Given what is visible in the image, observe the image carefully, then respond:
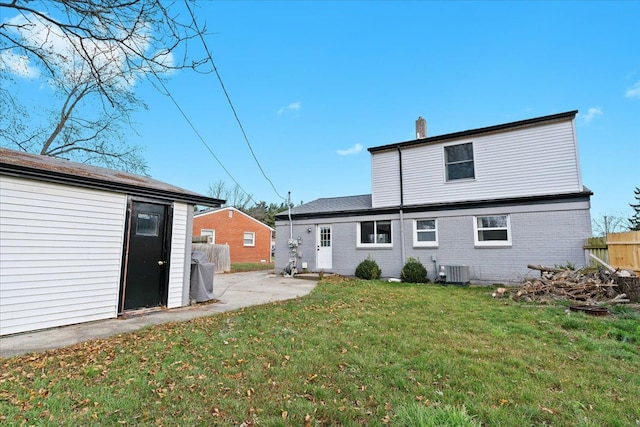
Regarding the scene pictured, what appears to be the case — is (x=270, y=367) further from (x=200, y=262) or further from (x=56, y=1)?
(x=56, y=1)

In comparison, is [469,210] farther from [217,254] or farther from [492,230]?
[217,254]

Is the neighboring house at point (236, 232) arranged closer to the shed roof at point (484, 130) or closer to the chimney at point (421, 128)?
the shed roof at point (484, 130)

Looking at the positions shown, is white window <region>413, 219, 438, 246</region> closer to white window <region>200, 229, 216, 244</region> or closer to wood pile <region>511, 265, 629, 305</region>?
wood pile <region>511, 265, 629, 305</region>

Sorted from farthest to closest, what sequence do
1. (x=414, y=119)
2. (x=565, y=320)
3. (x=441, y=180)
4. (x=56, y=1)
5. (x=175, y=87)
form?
(x=414, y=119) < (x=441, y=180) < (x=175, y=87) < (x=565, y=320) < (x=56, y=1)

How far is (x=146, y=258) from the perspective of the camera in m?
6.43

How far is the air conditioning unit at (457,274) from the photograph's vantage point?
10586 millimetres

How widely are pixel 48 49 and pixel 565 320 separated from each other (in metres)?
11.6

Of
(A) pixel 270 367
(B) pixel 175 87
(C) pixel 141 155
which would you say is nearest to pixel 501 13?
(B) pixel 175 87

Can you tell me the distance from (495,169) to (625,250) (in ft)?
14.7

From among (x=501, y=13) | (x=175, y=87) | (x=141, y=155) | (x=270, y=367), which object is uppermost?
(x=501, y=13)

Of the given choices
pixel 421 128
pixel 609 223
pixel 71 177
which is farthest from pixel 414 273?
pixel 609 223

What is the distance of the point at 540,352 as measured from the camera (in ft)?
12.7

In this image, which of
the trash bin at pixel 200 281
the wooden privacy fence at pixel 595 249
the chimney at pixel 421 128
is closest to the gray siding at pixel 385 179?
the chimney at pixel 421 128

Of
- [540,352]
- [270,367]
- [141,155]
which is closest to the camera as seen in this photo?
[270,367]
